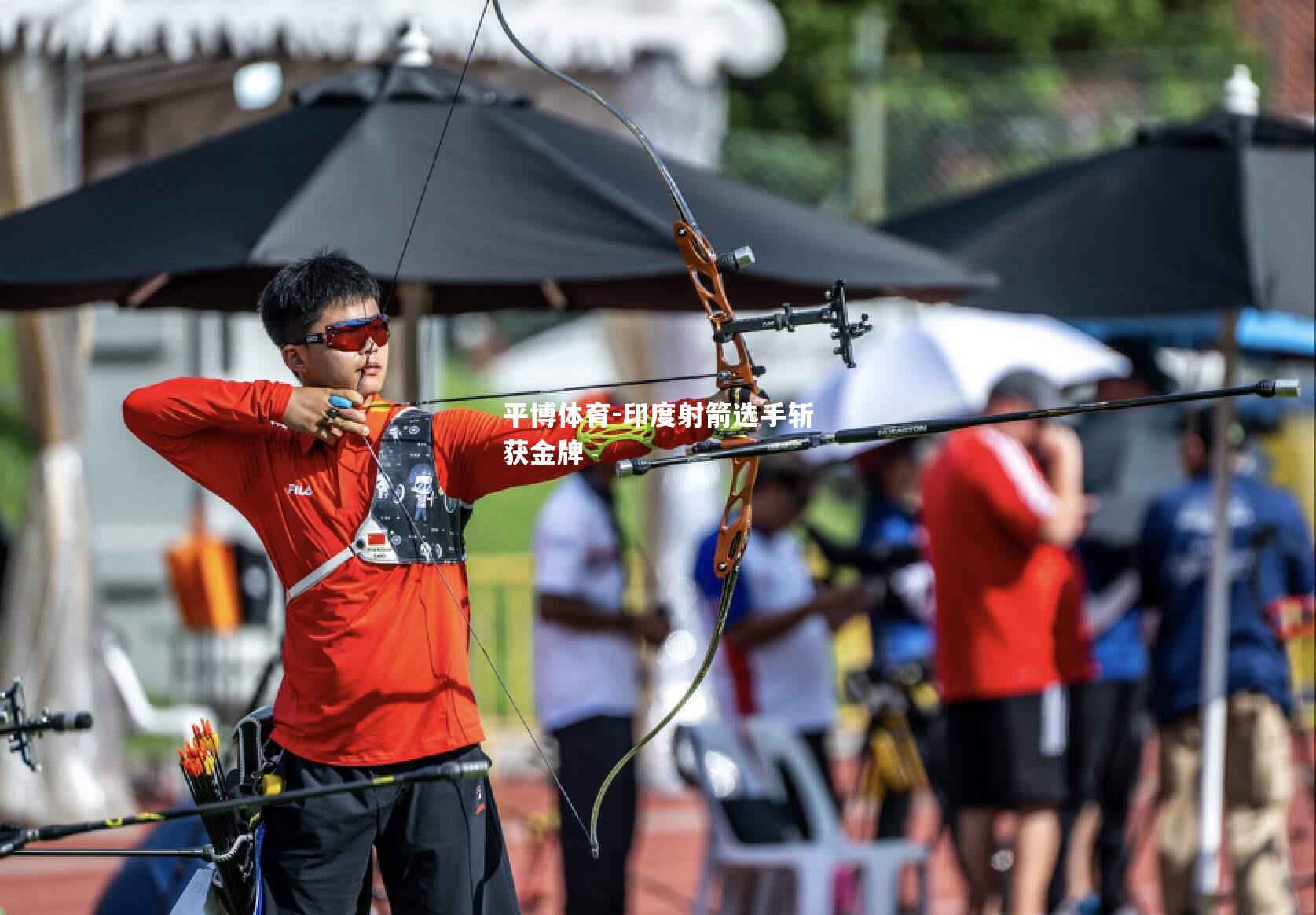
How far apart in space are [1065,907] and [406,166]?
10.3ft

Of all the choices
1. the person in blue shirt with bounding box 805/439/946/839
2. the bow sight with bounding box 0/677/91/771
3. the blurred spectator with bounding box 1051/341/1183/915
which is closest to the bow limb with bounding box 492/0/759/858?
the bow sight with bounding box 0/677/91/771

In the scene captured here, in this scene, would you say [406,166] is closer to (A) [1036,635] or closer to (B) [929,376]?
(A) [1036,635]

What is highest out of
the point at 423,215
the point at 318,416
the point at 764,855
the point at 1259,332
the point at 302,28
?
the point at 302,28

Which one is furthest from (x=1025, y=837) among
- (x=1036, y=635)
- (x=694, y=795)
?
(x=694, y=795)

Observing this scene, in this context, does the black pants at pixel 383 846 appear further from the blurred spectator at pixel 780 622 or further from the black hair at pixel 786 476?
the black hair at pixel 786 476

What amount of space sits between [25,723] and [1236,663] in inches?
132

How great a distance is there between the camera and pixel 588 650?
482cm

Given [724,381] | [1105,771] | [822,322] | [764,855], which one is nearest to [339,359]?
[724,381]

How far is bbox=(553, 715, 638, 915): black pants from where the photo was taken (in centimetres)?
466

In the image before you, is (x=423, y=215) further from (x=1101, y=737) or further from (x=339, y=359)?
(x=1101, y=737)

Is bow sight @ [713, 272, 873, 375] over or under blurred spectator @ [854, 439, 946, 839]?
over

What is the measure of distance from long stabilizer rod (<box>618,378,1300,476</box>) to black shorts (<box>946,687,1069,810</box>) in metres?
2.31

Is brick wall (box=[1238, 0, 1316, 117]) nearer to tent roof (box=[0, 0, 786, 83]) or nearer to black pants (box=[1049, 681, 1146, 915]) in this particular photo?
tent roof (box=[0, 0, 786, 83])

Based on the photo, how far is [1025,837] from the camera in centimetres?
492
